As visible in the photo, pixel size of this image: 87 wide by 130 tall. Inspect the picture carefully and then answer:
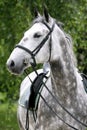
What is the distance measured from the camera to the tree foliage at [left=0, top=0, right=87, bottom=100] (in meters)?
10.0

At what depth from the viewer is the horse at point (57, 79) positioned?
6.26 metres

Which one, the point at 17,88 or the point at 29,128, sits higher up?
the point at 29,128

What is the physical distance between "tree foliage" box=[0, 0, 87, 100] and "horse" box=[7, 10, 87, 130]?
134 inches

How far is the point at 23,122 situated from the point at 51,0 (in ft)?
9.93

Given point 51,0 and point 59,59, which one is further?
point 51,0

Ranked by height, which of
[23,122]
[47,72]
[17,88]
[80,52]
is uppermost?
[47,72]

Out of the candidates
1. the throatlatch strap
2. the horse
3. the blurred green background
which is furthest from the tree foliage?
the horse

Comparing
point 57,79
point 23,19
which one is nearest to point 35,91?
point 57,79

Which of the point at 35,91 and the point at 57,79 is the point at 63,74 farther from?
the point at 35,91

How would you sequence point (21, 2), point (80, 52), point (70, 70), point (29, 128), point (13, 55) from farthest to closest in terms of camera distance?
1. point (80, 52)
2. point (21, 2)
3. point (29, 128)
4. point (70, 70)
5. point (13, 55)

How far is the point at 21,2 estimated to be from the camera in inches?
392

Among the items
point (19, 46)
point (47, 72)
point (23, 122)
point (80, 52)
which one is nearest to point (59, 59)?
point (19, 46)

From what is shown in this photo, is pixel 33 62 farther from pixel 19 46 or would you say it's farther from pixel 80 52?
pixel 80 52

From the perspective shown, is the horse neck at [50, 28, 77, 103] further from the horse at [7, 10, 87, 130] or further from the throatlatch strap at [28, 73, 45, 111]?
the throatlatch strap at [28, 73, 45, 111]
